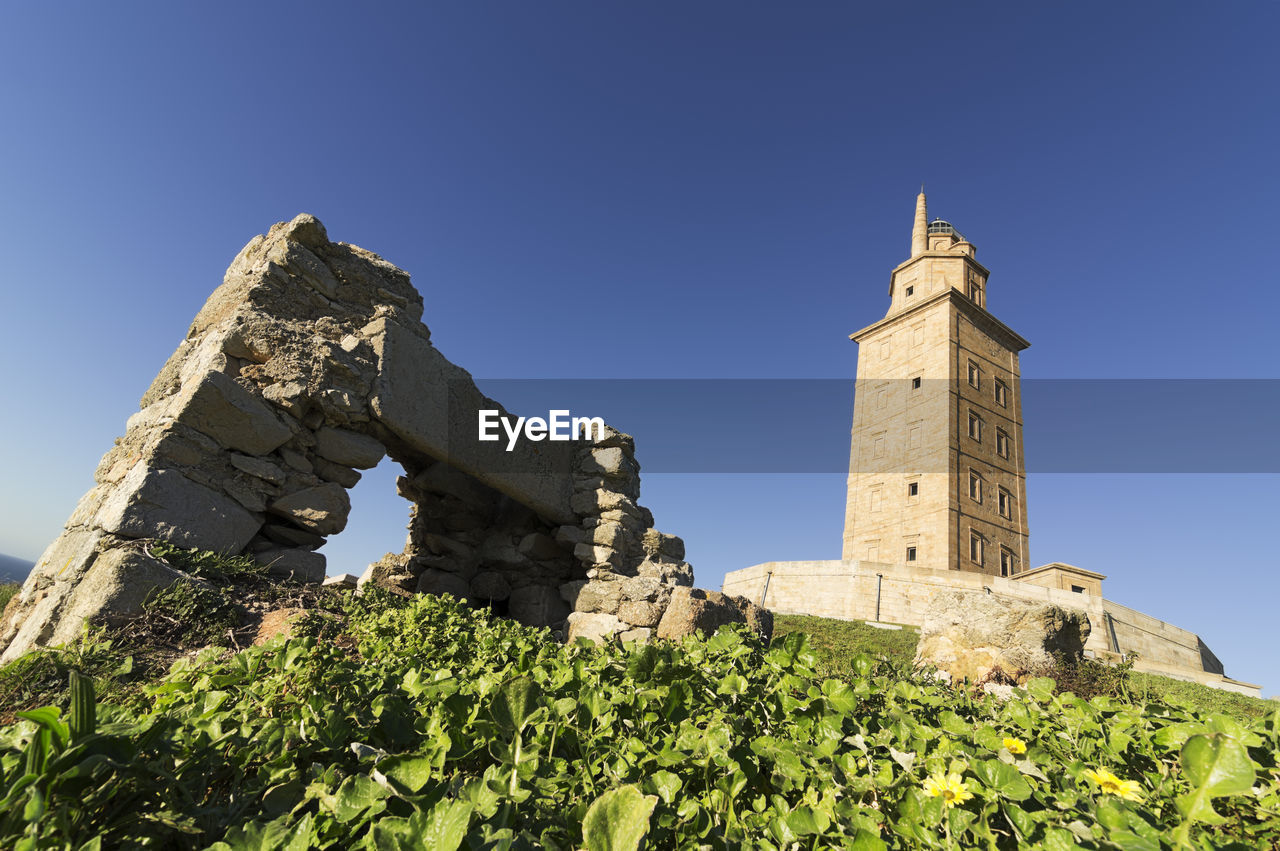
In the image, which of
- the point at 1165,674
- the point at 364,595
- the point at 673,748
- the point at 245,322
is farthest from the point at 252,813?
the point at 1165,674

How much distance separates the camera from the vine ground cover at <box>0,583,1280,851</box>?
2.57ft

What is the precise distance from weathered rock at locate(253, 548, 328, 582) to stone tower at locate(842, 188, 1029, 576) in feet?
75.7

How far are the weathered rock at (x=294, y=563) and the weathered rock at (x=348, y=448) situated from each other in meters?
0.91

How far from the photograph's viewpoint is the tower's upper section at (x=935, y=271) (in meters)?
28.9

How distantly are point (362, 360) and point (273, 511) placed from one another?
1.61 m

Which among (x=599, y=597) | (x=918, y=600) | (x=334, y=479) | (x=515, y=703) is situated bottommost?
(x=515, y=703)

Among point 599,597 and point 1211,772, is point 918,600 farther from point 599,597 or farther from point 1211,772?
point 1211,772

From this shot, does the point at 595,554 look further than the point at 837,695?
Yes

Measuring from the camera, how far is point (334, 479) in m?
5.65

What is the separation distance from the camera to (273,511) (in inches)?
204

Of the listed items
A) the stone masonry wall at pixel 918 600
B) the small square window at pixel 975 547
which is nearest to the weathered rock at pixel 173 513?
the stone masonry wall at pixel 918 600

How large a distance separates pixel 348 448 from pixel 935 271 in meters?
30.2

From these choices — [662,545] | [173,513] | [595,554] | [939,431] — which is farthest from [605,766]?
[939,431]

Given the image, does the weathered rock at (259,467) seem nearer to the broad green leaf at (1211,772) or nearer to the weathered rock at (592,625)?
the weathered rock at (592,625)
